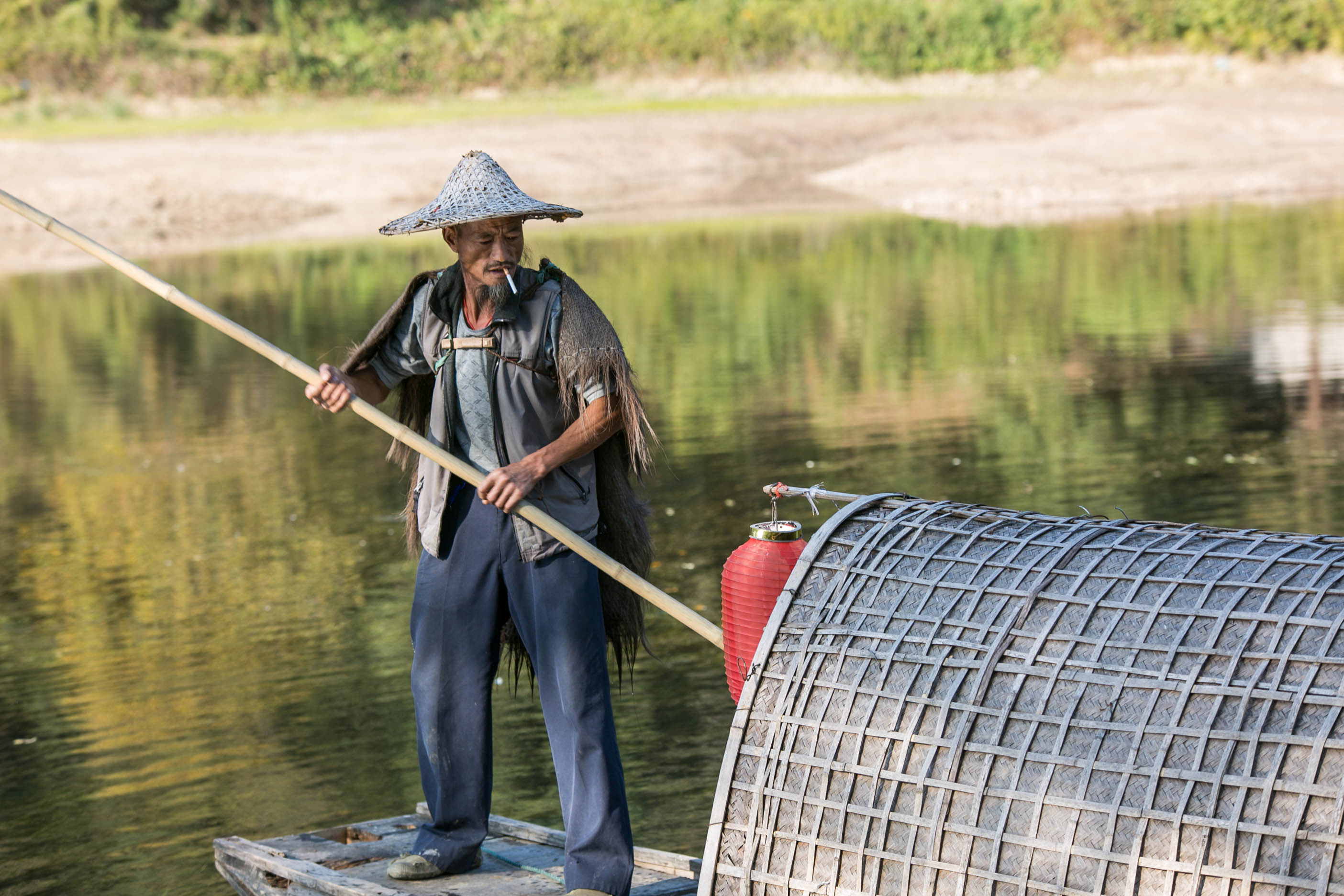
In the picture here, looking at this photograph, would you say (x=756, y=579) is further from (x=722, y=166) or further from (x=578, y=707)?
(x=722, y=166)

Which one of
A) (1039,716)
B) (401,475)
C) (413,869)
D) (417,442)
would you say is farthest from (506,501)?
(401,475)

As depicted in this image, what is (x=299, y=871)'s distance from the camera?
399 centimetres

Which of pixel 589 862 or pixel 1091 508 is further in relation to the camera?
pixel 1091 508

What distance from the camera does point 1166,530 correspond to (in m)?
3.19

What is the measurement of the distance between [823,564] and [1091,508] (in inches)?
193

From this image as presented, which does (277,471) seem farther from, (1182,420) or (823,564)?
(823,564)

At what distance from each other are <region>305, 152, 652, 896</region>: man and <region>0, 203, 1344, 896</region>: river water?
0.73 m

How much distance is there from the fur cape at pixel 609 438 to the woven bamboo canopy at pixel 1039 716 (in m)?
0.63

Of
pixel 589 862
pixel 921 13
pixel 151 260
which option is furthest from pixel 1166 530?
pixel 921 13

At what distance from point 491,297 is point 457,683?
2.94ft

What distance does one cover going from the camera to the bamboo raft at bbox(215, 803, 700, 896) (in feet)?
12.7

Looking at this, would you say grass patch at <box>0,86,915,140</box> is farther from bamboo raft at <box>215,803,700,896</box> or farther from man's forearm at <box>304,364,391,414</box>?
man's forearm at <box>304,364,391,414</box>

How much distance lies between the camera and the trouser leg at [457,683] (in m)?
3.81

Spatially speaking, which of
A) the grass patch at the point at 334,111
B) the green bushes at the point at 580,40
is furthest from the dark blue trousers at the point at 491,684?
the green bushes at the point at 580,40
